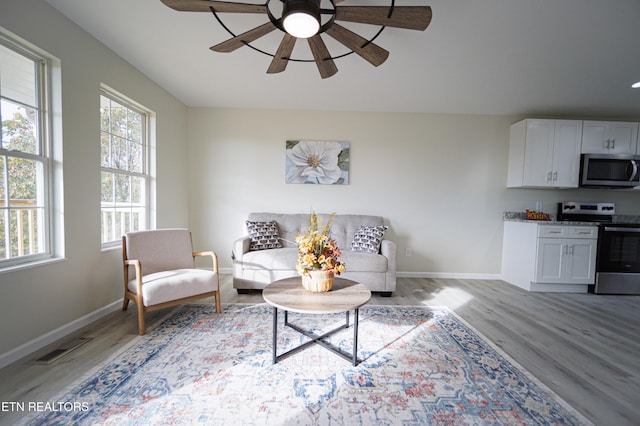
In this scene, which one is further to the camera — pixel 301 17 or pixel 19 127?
pixel 19 127

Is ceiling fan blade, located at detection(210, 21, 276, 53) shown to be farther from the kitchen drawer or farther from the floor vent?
the kitchen drawer

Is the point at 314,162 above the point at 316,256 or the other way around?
above

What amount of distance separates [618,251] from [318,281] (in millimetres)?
4273

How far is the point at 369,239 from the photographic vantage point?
326 cm

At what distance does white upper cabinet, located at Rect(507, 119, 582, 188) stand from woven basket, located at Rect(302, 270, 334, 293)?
3.50 meters

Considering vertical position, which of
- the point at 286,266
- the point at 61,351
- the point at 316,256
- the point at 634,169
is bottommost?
the point at 61,351

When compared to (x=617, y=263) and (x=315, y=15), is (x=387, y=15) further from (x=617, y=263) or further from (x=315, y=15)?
(x=617, y=263)

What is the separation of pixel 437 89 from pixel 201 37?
8.63ft

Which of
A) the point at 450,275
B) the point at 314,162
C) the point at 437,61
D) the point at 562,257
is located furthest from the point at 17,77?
the point at 562,257

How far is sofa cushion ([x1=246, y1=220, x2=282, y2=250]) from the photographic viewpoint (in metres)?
3.22

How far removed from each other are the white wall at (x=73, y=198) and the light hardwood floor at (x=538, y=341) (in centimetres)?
23

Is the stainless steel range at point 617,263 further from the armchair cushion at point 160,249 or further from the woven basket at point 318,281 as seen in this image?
the armchair cushion at point 160,249

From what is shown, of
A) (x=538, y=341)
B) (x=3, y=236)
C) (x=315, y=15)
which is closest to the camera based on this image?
(x=315, y=15)

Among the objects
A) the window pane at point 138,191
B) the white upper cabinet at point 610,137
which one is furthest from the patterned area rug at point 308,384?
the white upper cabinet at point 610,137
